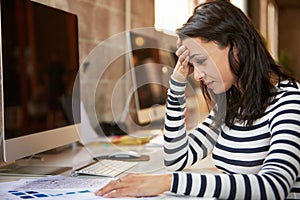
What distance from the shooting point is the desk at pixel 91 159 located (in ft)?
4.57

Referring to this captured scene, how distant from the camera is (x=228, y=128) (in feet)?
4.29

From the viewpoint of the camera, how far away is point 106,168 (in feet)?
4.36

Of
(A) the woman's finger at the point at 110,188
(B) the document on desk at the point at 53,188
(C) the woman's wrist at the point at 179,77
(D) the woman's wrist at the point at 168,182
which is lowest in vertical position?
(B) the document on desk at the point at 53,188

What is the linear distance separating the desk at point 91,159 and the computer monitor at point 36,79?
0.22ft

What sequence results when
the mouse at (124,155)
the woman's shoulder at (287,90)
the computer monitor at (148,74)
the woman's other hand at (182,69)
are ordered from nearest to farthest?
1. the woman's shoulder at (287,90)
2. the woman's other hand at (182,69)
3. the mouse at (124,155)
4. the computer monitor at (148,74)

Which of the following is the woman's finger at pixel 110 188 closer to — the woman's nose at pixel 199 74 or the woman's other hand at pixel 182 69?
the woman's nose at pixel 199 74

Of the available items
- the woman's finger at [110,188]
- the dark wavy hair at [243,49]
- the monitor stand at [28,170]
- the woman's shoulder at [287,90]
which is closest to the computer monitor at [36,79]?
the monitor stand at [28,170]

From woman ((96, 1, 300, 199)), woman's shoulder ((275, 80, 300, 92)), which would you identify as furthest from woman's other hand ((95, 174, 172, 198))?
woman's shoulder ((275, 80, 300, 92))

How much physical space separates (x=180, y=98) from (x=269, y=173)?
19.4 inches

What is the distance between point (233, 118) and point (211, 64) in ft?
0.59

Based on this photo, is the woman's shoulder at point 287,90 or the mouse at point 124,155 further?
the mouse at point 124,155

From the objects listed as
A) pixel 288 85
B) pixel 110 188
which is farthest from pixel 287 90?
pixel 110 188

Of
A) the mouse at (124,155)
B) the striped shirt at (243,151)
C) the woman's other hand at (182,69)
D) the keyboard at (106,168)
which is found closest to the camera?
the striped shirt at (243,151)

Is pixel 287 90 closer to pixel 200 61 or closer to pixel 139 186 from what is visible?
pixel 200 61
